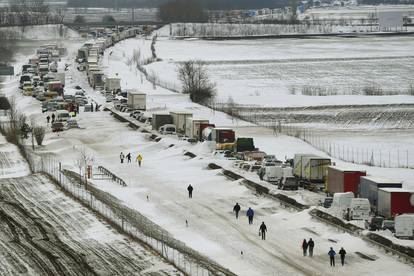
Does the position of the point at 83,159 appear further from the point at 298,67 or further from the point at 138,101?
the point at 298,67

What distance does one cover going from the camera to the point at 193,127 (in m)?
44.3

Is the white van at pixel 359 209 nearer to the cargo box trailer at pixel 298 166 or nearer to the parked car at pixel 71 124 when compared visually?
the cargo box trailer at pixel 298 166

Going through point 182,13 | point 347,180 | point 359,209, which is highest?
point 182,13

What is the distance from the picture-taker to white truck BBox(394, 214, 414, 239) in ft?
78.9

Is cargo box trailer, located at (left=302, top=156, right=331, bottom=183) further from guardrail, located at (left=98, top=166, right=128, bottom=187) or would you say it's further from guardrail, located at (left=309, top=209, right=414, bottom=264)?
guardrail, located at (left=98, top=166, right=128, bottom=187)

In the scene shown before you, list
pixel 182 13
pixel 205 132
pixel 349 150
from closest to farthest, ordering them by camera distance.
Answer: pixel 349 150
pixel 205 132
pixel 182 13

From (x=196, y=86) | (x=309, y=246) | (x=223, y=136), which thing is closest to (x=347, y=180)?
(x=309, y=246)

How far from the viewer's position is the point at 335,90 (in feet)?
220

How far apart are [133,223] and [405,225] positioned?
7.23 meters

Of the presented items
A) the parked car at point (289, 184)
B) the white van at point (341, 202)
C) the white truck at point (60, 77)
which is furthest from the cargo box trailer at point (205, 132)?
the white truck at point (60, 77)

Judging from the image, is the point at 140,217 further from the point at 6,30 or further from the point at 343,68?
the point at 6,30

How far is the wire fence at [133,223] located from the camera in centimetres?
2267

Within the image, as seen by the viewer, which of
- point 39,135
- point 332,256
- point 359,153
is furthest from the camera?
point 39,135

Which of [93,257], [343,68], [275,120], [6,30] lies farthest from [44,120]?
[6,30]
